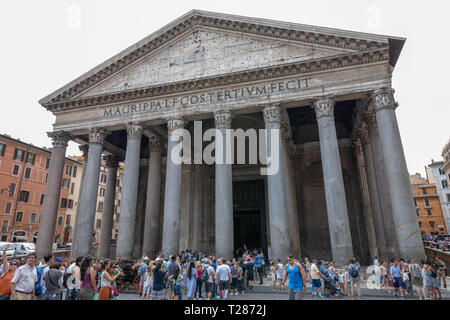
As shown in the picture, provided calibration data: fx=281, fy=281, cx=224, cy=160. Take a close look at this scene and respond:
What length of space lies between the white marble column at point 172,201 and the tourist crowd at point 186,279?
7.05 ft

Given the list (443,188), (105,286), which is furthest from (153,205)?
(443,188)

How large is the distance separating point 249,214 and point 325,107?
1134cm

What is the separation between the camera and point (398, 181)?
34.6 ft

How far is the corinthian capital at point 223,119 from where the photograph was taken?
13.1 metres

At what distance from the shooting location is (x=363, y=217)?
56.1ft

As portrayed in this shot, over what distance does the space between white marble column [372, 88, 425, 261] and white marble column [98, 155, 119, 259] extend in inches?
610

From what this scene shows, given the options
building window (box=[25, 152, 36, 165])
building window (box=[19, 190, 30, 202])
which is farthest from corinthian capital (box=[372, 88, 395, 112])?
building window (box=[19, 190, 30, 202])

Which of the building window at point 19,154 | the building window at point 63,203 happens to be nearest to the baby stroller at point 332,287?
the building window at point 19,154

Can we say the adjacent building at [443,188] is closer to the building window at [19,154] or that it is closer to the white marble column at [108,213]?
the white marble column at [108,213]

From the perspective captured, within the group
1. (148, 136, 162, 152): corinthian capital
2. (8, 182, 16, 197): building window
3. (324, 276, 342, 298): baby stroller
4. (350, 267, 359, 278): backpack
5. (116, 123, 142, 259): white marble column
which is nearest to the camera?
(350, 267, 359, 278): backpack

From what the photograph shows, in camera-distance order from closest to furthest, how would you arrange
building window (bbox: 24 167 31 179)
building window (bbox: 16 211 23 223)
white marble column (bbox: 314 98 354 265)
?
1. white marble column (bbox: 314 98 354 265)
2. building window (bbox: 16 211 23 223)
3. building window (bbox: 24 167 31 179)

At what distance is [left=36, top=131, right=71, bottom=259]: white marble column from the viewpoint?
549 inches

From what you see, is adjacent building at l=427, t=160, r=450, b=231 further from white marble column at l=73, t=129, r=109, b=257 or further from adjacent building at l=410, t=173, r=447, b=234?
white marble column at l=73, t=129, r=109, b=257
